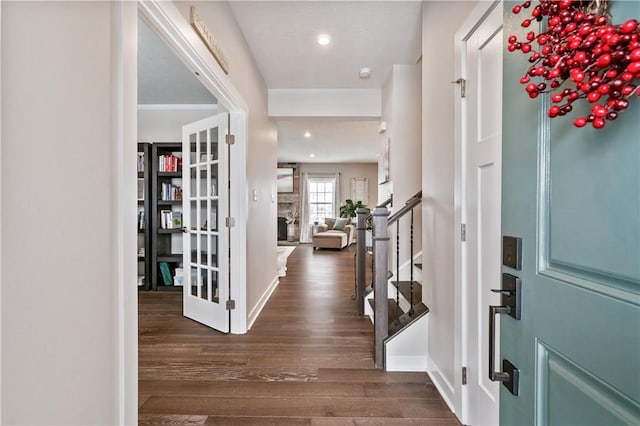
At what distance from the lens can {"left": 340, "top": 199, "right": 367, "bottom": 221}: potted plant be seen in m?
9.85

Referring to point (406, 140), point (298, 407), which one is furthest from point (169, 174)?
point (298, 407)

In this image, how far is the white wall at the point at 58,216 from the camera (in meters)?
0.74

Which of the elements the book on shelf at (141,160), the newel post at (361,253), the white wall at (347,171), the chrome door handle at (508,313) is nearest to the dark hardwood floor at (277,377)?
the newel post at (361,253)

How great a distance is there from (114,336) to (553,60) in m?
1.50

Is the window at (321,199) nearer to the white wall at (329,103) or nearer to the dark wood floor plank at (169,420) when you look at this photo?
the white wall at (329,103)

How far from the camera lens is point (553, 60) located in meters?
0.67

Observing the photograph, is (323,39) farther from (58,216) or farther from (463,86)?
(58,216)

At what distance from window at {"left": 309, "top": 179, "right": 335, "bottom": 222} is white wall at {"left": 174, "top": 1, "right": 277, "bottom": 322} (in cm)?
628

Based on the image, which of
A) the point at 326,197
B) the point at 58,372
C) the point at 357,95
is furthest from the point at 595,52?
the point at 326,197

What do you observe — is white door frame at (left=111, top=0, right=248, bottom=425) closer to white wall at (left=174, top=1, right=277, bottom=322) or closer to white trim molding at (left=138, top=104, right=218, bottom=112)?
white wall at (left=174, top=1, right=277, bottom=322)

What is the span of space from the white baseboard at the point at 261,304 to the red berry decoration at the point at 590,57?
2872 millimetres

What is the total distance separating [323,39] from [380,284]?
2245 mm

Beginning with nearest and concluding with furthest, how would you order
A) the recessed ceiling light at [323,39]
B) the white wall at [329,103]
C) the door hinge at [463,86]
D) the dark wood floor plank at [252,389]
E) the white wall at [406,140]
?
the door hinge at [463,86], the dark wood floor plank at [252,389], the recessed ceiling light at [323,39], the white wall at [406,140], the white wall at [329,103]

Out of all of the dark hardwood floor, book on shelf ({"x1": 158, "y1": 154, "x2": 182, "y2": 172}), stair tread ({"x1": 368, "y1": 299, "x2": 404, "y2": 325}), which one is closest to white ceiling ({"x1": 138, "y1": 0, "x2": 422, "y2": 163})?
book on shelf ({"x1": 158, "y1": 154, "x2": 182, "y2": 172})
